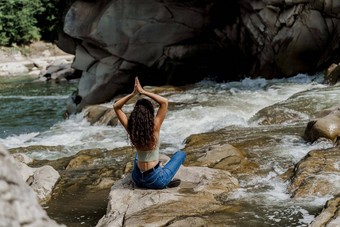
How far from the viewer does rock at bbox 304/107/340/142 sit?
7.95 meters

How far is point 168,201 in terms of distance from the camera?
17.0 feet

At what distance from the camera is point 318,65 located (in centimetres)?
1741

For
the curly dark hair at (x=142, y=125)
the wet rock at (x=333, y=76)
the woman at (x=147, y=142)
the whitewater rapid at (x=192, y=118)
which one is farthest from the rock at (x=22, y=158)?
the wet rock at (x=333, y=76)

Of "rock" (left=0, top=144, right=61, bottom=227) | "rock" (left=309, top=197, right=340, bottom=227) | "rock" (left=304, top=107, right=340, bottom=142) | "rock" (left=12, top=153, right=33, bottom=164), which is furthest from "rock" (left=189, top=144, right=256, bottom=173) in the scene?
"rock" (left=0, top=144, right=61, bottom=227)

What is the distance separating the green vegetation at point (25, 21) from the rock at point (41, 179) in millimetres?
42617

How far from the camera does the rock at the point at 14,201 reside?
1.54 m

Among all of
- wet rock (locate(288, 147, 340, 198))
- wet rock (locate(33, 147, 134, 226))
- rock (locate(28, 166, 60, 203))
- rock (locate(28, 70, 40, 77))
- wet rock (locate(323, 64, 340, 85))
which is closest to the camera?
wet rock (locate(288, 147, 340, 198))

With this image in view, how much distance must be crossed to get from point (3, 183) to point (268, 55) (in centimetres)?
1767

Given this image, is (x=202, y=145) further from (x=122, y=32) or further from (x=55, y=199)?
(x=122, y=32)

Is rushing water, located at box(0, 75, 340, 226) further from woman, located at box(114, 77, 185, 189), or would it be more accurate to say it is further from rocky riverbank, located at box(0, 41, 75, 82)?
rocky riverbank, located at box(0, 41, 75, 82)

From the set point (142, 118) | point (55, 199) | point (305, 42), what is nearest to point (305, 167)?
point (142, 118)

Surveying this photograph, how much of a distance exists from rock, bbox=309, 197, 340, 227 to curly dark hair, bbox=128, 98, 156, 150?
206 centimetres

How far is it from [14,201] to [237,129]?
30.4 ft

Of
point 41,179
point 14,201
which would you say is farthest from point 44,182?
point 14,201
